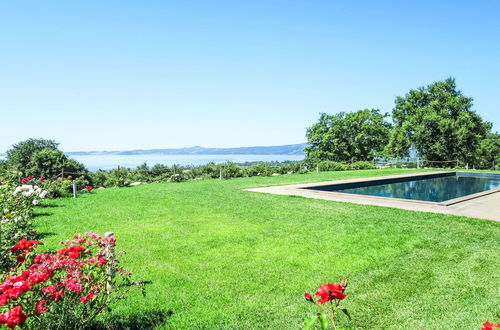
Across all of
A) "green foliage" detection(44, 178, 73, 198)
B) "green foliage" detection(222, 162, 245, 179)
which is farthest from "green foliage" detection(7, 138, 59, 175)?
"green foliage" detection(44, 178, 73, 198)

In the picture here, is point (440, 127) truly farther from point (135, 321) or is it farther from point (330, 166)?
point (135, 321)

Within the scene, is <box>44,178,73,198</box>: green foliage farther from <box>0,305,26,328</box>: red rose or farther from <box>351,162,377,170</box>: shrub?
<box>351,162,377,170</box>: shrub

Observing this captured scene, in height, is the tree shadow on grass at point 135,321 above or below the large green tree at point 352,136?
below

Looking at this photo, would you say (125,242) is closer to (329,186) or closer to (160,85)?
(329,186)

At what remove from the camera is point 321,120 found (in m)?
45.1

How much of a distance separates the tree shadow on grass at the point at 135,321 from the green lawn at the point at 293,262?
0.7 inches

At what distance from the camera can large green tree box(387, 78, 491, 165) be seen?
3256 cm

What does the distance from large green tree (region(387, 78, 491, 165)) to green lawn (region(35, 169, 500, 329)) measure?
103 feet

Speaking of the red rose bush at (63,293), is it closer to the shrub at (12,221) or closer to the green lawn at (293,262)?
the green lawn at (293,262)

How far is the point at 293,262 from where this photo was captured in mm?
4586

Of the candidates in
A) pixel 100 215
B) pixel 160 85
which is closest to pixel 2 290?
pixel 100 215

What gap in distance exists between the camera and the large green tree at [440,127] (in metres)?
32.6

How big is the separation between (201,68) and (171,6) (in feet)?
34.9

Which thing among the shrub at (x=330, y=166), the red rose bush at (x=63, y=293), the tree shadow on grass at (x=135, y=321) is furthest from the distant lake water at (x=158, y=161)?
the red rose bush at (x=63, y=293)
